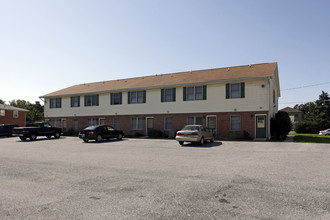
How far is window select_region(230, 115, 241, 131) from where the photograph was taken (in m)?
22.7

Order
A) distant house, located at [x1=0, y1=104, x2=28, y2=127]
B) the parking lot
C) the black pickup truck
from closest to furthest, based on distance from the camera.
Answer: the parking lot
the black pickup truck
distant house, located at [x1=0, y1=104, x2=28, y2=127]

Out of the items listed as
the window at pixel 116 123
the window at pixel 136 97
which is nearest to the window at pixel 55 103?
the window at pixel 116 123

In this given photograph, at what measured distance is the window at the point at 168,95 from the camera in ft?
85.1

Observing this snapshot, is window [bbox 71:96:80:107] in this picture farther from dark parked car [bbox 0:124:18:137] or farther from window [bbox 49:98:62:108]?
dark parked car [bbox 0:124:18:137]

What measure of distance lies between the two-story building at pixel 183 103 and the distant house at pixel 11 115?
525 inches

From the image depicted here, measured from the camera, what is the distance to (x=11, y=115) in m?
43.2

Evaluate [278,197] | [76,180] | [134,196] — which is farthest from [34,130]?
[278,197]

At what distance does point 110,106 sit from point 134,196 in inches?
983

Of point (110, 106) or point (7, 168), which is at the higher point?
point (110, 106)

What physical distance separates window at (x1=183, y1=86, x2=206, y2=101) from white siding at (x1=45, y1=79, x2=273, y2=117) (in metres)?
0.39

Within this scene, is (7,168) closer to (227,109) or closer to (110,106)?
(227,109)

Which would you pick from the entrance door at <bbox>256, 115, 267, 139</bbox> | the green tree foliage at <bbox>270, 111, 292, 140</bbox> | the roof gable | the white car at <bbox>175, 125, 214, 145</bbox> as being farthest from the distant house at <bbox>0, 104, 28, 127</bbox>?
the green tree foliage at <bbox>270, 111, 292, 140</bbox>

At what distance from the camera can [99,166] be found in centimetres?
937

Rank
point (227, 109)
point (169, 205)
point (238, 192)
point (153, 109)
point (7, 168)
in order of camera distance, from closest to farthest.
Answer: point (169, 205) → point (238, 192) → point (7, 168) → point (227, 109) → point (153, 109)
